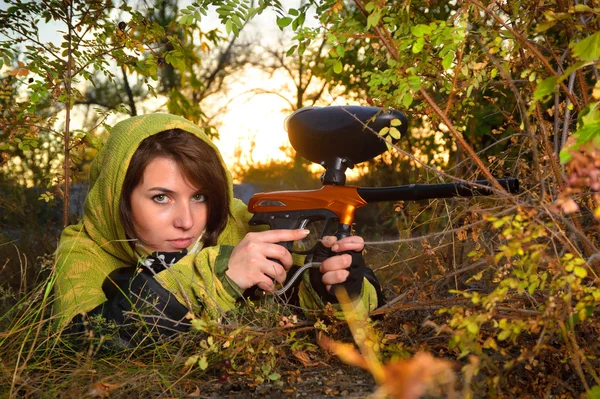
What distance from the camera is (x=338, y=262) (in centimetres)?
224

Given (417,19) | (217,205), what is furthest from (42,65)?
(417,19)

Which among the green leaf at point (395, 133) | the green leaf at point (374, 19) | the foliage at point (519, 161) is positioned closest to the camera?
the foliage at point (519, 161)

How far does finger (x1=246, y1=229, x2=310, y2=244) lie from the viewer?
89.2 inches

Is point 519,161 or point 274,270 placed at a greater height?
point 519,161

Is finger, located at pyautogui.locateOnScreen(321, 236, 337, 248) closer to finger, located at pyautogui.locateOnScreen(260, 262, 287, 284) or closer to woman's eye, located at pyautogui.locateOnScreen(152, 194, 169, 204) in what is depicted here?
finger, located at pyautogui.locateOnScreen(260, 262, 287, 284)

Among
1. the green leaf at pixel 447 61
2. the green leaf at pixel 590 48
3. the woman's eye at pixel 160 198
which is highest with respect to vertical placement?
the green leaf at pixel 447 61

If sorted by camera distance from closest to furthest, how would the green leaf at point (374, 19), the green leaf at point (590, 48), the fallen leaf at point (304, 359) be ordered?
the green leaf at point (590, 48)
the green leaf at point (374, 19)
the fallen leaf at point (304, 359)

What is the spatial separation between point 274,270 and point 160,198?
56cm

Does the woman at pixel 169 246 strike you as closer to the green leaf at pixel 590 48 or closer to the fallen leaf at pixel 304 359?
the fallen leaf at pixel 304 359

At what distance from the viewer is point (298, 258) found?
271 cm

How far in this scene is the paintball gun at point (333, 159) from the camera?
219 centimetres

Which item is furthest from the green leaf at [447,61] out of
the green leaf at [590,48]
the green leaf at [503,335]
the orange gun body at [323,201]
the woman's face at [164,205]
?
the woman's face at [164,205]

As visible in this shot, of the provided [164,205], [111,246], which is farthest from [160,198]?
[111,246]

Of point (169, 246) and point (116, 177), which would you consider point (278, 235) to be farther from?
point (116, 177)
